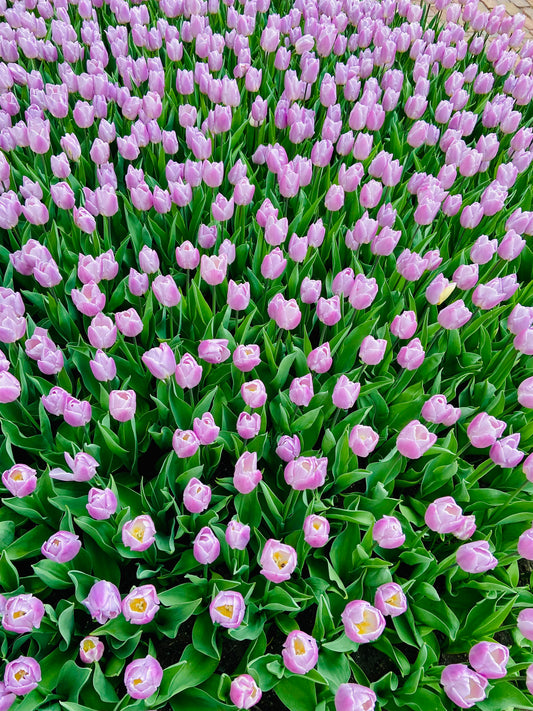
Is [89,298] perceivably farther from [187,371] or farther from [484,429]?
[484,429]

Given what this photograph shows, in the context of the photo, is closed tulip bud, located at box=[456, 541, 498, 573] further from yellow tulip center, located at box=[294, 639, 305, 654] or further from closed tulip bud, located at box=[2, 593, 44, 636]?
closed tulip bud, located at box=[2, 593, 44, 636]

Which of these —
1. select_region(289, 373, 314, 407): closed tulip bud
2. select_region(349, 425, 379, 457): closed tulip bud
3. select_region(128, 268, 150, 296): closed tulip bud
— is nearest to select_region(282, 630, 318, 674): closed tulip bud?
select_region(349, 425, 379, 457): closed tulip bud

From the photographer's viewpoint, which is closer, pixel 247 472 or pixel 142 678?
pixel 142 678

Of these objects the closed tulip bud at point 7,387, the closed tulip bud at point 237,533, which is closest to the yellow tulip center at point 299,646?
the closed tulip bud at point 237,533

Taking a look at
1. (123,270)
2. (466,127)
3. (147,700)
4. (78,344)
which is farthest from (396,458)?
(466,127)

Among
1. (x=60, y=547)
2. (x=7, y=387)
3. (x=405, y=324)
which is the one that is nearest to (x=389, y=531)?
(x=405, y=324)

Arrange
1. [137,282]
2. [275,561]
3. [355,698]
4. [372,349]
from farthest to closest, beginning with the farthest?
[137,282] < [372,349] < [275,561] < [355,698]
